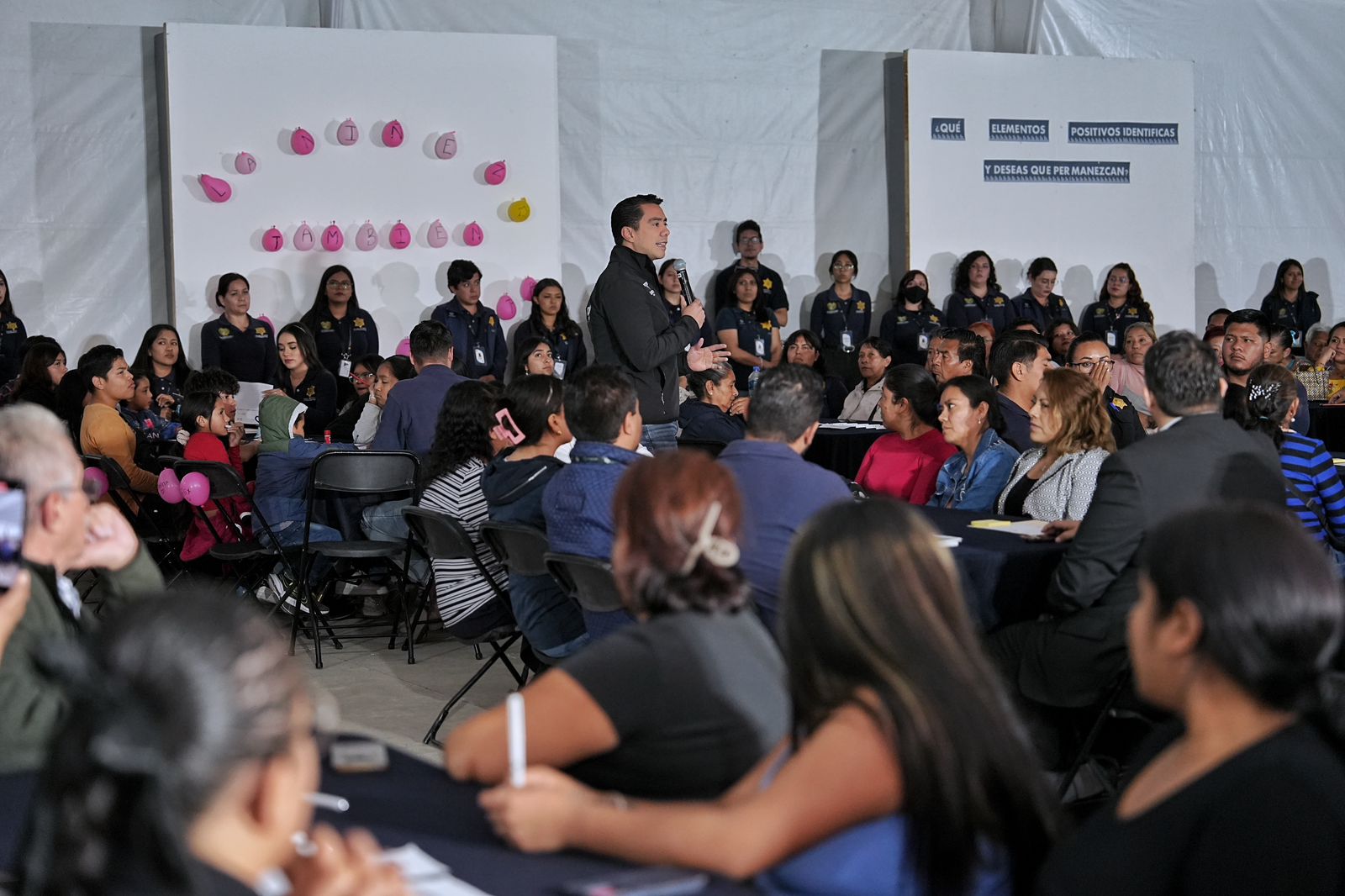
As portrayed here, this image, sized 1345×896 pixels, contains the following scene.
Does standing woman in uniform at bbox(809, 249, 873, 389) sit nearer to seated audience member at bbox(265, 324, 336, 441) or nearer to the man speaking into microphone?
seated audience member at bbox(265, 324, 336, 441)

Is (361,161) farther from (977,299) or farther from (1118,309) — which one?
(1118,309)

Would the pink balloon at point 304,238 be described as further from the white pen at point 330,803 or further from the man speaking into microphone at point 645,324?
the white pen at point 330,803

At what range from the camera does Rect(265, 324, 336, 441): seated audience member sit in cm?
705

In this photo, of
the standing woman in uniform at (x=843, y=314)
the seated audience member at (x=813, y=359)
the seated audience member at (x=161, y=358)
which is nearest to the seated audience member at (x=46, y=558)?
the seated audience member at (x=161, y=358)

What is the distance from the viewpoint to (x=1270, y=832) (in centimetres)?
133

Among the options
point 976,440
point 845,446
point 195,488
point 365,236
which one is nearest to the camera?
point 976,440

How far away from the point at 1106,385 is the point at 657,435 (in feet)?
6.59

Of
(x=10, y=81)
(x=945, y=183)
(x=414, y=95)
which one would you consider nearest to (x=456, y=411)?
(x=414, y=95)

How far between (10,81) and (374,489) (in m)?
4.70

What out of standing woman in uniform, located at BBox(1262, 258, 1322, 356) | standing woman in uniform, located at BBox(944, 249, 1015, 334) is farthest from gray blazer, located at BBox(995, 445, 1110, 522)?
standing woman in uniform, located at BBox(1262, 258, 1322, 356)

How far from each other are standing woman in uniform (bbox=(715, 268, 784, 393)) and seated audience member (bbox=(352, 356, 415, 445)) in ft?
9.19

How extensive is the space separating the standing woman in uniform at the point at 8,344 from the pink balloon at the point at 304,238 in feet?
5.37

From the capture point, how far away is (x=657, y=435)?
5039mm

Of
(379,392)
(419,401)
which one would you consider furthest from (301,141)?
(419,401)
